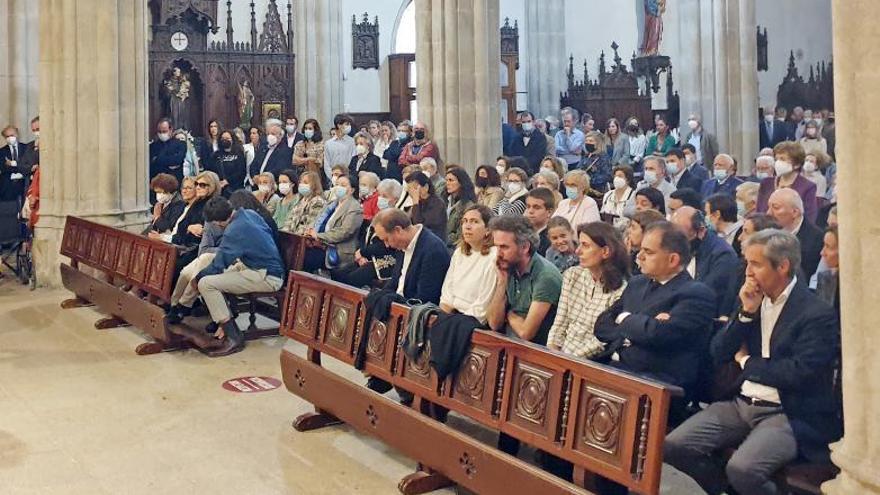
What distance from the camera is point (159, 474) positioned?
17.5ft

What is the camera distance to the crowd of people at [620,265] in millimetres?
4195

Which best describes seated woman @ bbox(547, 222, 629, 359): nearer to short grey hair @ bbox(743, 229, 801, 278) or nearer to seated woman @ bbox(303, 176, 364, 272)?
short grey hair @ bbox(743, 229, 801, 278)

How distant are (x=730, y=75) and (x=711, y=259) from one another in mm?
10286

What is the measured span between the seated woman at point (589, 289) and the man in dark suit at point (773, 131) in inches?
490

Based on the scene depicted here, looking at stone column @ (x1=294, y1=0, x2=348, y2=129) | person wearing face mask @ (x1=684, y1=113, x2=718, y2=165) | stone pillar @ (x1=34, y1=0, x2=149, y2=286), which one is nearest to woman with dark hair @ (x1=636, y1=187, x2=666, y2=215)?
stone pillar @ (x1=34, y1=0, x2=149, y2=286)

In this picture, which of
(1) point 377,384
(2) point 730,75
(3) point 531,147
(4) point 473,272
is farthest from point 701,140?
(4) point 473,272

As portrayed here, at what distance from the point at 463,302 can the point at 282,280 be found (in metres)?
3.05

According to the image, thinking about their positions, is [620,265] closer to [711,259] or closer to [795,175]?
[711,259]

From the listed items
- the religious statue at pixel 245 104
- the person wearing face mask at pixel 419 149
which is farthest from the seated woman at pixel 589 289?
the religious statue at pixel 245 104

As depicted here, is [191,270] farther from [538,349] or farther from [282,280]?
[538,349]

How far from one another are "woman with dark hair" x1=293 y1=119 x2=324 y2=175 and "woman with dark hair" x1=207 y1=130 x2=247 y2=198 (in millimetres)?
772

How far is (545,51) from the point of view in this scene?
23.3 m

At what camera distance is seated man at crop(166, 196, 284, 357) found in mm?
7996

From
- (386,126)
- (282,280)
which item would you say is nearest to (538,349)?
(282,280)
